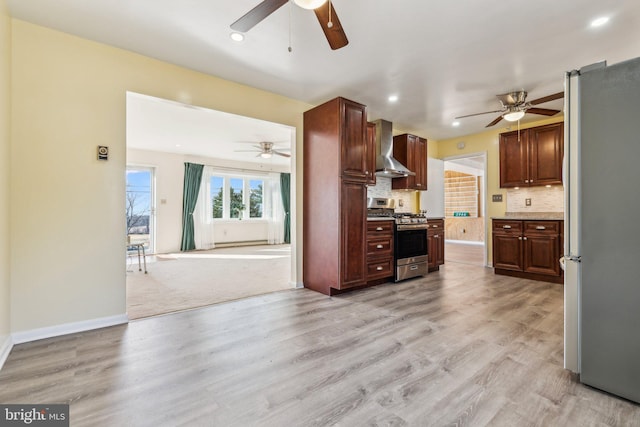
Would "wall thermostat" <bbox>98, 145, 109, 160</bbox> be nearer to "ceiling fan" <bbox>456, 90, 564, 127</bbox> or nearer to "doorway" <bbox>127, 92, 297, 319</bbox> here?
"doorway" <bbox>127, 92, 297, 319</bbox>

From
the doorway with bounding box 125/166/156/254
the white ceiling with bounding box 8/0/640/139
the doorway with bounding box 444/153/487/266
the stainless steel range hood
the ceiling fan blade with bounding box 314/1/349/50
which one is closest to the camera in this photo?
the ceiling fan blade with bounding box 314/1/349/50

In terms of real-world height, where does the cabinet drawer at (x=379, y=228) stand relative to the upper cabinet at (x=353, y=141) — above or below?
below

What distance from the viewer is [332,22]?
5.88 feet

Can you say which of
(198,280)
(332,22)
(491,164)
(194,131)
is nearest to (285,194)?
(194,131)

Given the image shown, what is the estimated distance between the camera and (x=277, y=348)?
216 centimetres

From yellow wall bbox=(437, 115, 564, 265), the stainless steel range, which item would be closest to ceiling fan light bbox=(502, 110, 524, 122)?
yellow wall bbox=(437, 115, 564, 265)

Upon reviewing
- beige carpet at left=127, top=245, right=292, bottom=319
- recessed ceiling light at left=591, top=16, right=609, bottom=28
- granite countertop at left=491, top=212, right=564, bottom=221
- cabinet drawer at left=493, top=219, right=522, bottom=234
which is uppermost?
recessed ceiling light at left=591, top=16, right=609, bottom=28

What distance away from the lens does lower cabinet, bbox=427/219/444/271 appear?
4945 mm

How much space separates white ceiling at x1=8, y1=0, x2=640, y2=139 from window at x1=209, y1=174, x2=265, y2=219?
5.30 meters

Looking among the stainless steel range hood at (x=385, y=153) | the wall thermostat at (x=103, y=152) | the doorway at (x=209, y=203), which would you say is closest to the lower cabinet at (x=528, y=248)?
the stainless steel range hood at (x=385, y=153)

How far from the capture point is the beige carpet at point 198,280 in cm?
327

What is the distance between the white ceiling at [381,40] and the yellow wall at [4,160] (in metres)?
0.28

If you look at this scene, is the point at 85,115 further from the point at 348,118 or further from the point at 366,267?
the point at 366,267

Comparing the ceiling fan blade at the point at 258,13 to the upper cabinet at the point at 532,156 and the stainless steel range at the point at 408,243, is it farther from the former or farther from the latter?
the upper cabinet at the point at 532,156
